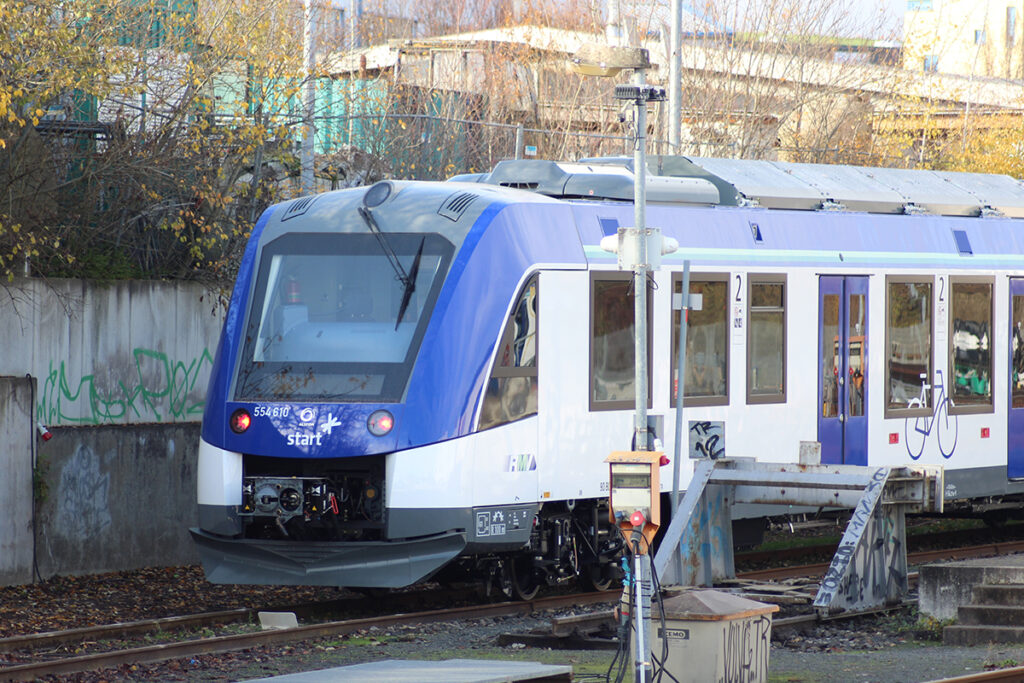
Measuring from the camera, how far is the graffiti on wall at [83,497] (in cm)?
1467

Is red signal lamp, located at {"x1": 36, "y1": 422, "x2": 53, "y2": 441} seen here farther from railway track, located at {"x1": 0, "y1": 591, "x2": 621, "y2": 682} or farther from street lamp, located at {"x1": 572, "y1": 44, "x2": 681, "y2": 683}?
street lamp, located at {"x1": 572, "y1": 44, "x2": 681, "y2": 683}

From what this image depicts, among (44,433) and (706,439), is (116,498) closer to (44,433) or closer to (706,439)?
(44,433)

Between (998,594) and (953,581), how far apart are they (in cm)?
34

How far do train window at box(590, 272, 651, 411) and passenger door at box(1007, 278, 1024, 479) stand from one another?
5038 mm

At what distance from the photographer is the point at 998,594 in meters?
11.3

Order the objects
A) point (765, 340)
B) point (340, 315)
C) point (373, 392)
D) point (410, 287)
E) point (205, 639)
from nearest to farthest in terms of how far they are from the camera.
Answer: point (205, 639) → point (373, 392) → point (410, 287) → point (340, 315) → point (765, 340)

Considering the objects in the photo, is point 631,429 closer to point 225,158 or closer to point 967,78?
point 225,158

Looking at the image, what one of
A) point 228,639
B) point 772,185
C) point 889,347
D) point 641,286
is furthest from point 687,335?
point 228,639

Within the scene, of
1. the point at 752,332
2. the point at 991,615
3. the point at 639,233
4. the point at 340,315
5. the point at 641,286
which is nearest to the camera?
the point at 641,286

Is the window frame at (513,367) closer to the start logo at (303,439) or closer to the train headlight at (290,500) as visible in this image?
the start logo at (303,439)

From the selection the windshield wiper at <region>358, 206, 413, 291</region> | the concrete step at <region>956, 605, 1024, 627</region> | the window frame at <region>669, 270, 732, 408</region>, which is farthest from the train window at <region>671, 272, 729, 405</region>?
the concrete step at <region>956, 605, 1024, 627</region>

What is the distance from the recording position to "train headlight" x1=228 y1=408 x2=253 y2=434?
11.9 meters

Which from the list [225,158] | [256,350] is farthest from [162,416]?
[256,350]

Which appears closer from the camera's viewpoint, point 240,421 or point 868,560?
point 240,421
